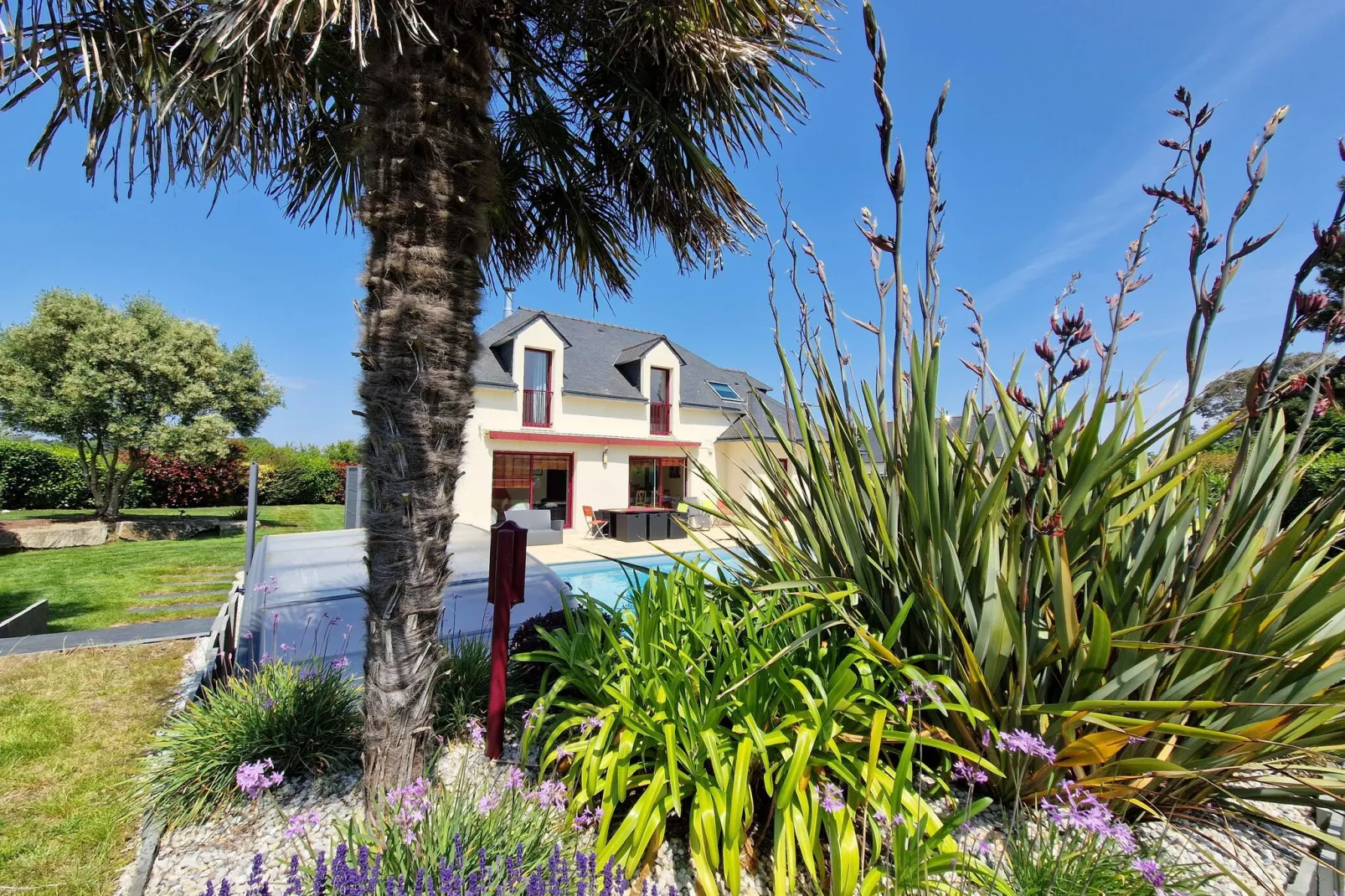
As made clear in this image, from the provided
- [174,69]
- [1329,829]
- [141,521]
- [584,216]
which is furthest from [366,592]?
[141,521]

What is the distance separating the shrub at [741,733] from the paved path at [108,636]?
19.6 ft

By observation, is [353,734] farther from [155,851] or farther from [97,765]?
[97,765]

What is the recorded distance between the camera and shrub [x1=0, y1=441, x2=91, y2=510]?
736 inches

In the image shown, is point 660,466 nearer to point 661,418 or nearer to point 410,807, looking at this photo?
point 661,418

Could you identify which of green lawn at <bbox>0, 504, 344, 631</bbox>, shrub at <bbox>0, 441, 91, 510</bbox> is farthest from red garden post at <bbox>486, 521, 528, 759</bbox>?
shrub at <bbox>0, 441, 91, 510</bbox>

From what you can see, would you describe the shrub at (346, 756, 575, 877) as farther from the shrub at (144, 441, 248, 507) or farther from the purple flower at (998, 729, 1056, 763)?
the shrub at (144, 441, 248, 507)

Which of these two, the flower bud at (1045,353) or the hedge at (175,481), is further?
the hedge at (175,481)

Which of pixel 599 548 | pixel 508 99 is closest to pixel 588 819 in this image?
pixel 508 99

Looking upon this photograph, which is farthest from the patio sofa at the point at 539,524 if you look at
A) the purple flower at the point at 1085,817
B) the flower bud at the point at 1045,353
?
the flower bud at the point at 1045,353

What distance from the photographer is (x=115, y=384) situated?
51.2 feet

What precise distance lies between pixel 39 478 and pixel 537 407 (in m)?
17.4

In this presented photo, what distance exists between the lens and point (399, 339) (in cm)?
293

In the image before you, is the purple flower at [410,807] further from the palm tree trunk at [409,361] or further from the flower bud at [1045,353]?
the flower bud at [1045,353]

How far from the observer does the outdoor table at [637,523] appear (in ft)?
57.8
